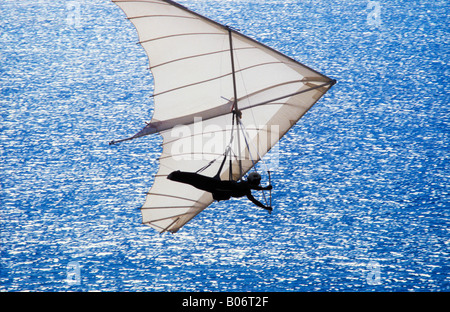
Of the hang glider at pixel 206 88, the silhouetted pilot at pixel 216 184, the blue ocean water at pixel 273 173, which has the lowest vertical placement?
the blue ocean water at pixel 273 173

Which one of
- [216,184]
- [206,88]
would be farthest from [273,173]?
[216,184]

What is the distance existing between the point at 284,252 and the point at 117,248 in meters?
5.08

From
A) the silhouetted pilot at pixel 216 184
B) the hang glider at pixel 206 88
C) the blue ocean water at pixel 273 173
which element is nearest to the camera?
the silhouetted pilot at pixel 216 184

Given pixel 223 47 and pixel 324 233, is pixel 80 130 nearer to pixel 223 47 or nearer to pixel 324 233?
pixel 324 233

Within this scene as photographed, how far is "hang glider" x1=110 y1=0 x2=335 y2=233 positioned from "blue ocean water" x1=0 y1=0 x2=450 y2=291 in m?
8.31

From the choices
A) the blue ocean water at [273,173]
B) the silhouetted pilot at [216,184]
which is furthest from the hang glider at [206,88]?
the blue ocean water at [273,173]

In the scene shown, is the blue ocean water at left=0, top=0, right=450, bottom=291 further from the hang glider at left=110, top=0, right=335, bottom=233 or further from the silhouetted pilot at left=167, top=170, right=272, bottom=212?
the silhouetted pilot at left=167, top=170, right=272, bottom=212

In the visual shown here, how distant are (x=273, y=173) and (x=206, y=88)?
1345 centimetres

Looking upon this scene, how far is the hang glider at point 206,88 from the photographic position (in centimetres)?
1273

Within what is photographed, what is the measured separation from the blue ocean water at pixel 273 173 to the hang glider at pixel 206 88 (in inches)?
327

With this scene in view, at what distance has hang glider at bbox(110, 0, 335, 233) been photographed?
1273cm

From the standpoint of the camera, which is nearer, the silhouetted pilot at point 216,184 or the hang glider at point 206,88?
the silhouetted pilot at point 216,184

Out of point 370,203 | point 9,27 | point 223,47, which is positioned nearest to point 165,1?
point 223,47

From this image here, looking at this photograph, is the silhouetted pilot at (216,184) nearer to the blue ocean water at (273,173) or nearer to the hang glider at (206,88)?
the hang glider at (206,88)
